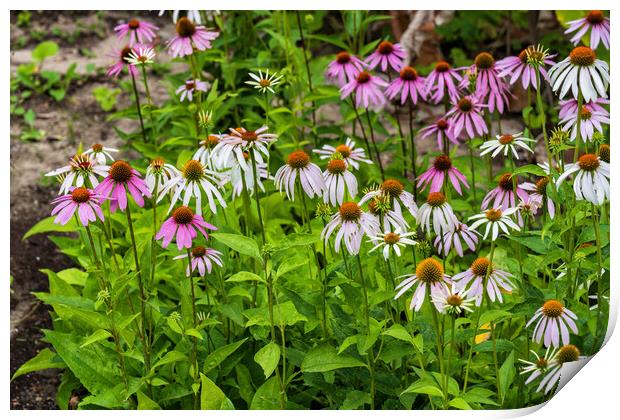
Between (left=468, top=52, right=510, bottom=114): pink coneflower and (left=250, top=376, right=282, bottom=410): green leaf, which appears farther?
(left=468, top=52, right=510, bottom=114): pink coneflower

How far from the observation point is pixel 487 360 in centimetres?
165

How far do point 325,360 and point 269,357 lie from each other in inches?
3.8

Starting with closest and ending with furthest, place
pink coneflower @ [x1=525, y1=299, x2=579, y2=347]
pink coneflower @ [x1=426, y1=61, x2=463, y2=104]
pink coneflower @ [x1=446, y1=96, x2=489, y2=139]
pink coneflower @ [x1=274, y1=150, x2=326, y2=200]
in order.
Answer: pink coneflower @ [x1=525, y1=299, x2=579, y2=347], pink coneflower @ [x1=274, y1=150, x2=326, y2=200], pink coneflower @ [x1=446, y1=96, x2=489, y2=139], pink coneflower @ [x1=426, y1=61, x2=463, y2=104]

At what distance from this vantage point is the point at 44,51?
3.05m

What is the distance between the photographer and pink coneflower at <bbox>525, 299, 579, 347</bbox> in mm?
1474

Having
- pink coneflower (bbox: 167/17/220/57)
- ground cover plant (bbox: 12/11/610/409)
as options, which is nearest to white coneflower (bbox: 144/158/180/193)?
ground cover plant (bbox: 12/11/610/409)

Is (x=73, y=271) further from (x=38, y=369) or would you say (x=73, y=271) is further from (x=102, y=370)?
(x=102, y=370)

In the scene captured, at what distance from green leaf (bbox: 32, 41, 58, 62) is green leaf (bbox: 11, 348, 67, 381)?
148 cm

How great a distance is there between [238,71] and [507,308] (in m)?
1.30

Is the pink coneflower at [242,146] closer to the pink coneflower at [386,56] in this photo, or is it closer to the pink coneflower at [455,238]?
the pink coneflower at [455,238]

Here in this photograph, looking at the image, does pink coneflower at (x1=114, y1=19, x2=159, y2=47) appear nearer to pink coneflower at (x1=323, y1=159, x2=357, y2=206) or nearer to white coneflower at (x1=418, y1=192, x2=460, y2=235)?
pink coneflower at (x1=323, y1=159, x2=357, y2=206)

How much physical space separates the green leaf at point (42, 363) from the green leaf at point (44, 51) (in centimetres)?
148

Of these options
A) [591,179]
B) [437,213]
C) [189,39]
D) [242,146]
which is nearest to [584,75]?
[591,179]
